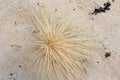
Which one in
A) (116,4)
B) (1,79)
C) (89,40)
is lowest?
(1,79)

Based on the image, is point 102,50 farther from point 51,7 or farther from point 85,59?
point 51,7

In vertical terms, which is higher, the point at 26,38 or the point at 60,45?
the point at 26,38

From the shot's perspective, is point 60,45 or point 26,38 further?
point 26,38

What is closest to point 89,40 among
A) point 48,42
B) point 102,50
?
point 102,50
